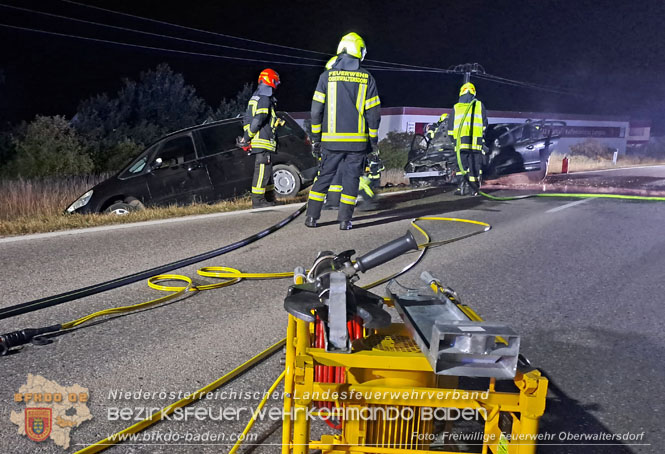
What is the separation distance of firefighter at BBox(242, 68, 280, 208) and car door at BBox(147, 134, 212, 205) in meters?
1.18

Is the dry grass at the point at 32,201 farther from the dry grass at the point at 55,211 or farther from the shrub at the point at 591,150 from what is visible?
the shrub at the point at 591,150

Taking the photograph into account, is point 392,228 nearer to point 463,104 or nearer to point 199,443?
point 463,104

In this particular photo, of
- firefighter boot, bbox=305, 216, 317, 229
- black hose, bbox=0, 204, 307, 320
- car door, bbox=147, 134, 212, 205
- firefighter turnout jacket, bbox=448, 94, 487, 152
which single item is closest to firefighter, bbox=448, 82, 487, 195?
firefighter turnout jacket, bbox=448, 94, 487, 152

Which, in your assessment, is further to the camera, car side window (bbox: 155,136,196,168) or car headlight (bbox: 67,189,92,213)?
car side window (bbox: 155,136,196,168)

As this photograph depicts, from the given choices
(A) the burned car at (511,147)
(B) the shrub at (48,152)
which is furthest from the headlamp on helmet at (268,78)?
(B) the shrub at (48,152)

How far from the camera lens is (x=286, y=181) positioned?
10109 mm

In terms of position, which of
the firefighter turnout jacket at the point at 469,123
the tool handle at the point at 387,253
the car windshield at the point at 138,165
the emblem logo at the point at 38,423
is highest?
the firefighter turnout jacket at the point at 469,123

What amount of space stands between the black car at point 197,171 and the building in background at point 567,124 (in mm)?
11036

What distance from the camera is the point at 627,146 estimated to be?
110ft

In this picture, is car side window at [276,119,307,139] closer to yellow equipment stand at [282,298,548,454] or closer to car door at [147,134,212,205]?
car door at [147,134,212,205]

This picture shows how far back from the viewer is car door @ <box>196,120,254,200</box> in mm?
9445

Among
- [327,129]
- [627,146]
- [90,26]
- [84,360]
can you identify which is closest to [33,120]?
[90,26]

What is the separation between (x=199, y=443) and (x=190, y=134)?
7418 millimetres

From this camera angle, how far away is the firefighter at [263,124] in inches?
331
